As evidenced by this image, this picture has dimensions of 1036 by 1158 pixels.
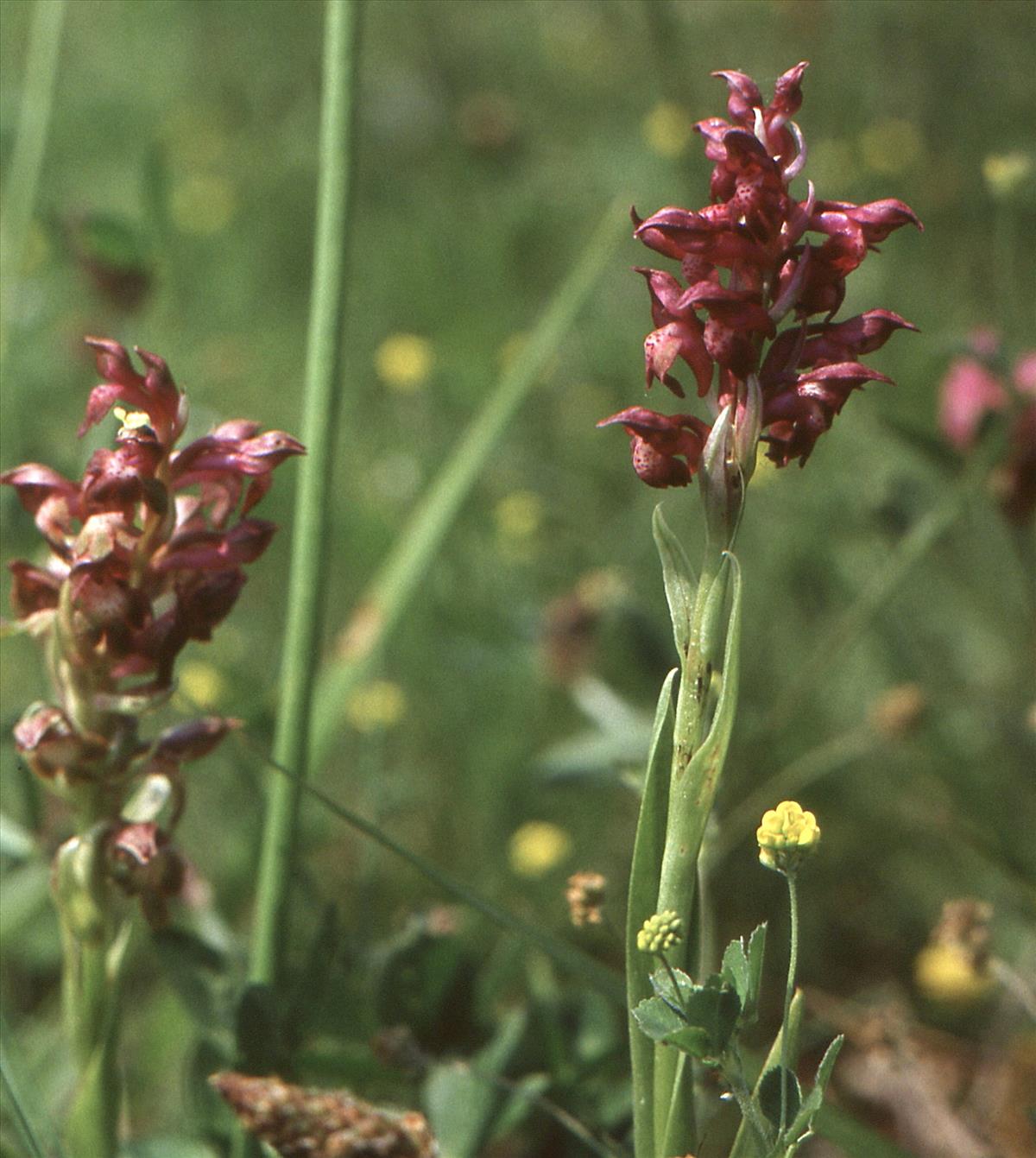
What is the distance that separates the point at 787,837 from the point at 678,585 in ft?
0.54

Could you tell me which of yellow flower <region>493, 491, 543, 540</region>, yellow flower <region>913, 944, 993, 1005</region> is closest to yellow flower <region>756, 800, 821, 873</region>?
yellow flower <region>913, 944, 993, 1005</region>

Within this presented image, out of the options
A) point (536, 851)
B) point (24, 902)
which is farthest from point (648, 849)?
point (536, 851)

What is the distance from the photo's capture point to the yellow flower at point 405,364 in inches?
104

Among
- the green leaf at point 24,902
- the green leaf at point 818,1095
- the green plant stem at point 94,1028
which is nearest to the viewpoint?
the green leaf at point 818,1095

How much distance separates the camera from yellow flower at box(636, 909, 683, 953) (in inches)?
33.9

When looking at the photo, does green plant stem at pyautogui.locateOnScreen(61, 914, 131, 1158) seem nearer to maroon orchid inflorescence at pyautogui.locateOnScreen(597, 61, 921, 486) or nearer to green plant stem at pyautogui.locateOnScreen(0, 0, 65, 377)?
maroon orchid inflorescence at pyautogui.locateOnScreen(597, 61, 921, 486)

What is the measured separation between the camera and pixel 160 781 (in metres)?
1.09

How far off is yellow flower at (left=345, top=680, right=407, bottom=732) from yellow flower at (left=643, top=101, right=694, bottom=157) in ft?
2.85

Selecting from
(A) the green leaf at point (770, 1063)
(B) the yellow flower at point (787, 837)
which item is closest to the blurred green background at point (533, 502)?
(A) the green leaf at point (770, 1063)

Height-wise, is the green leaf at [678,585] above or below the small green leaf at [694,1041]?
above

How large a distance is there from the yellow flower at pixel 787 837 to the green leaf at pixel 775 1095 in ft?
0.42

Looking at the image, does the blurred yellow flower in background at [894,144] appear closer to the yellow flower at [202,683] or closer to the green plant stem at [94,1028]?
the yellow flower at [202,683]

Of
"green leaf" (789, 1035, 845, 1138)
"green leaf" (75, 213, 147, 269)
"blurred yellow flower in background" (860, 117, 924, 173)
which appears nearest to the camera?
"green leaf" (789, 1035, 845, 1138)

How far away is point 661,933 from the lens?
865mm
